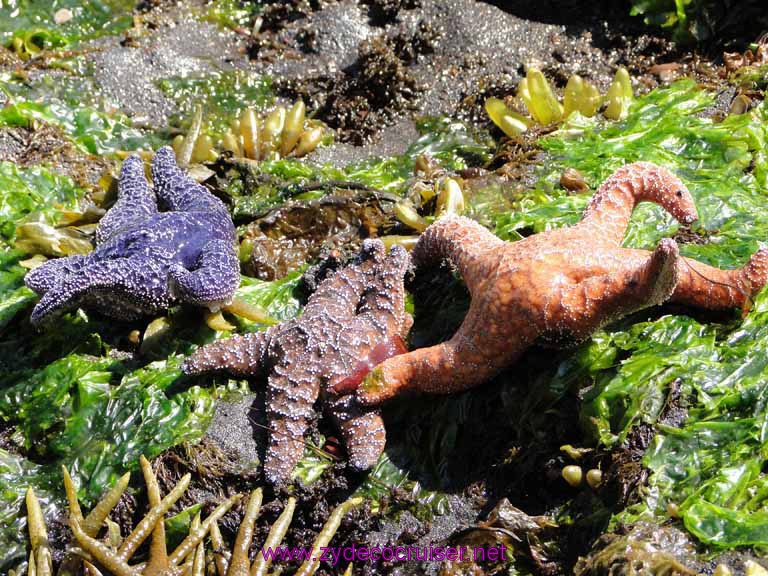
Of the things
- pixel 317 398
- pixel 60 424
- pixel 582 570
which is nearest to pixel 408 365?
pixel 317 398

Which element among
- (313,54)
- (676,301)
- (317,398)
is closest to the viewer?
(676,301)

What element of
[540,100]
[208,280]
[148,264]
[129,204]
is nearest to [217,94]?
[129,204]

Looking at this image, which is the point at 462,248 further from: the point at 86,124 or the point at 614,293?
the point at 86,124

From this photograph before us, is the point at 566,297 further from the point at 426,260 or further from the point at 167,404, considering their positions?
the point at 167,404

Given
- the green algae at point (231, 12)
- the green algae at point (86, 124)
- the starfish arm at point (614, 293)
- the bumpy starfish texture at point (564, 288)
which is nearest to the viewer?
the starfish arm at point (614, 293)

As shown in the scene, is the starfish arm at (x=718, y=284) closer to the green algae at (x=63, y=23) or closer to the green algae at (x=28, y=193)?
the green algae at (x=28, y=193)

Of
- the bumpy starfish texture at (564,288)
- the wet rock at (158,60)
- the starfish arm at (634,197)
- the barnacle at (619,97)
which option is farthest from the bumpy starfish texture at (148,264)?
the barnacle at (619,97)

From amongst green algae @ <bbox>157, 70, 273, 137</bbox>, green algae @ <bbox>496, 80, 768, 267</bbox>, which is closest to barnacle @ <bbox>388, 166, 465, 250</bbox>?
green algae @ <bbox>496, 80, 768, 267</bbox>

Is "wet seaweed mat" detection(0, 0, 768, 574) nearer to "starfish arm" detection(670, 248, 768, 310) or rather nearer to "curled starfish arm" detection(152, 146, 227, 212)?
"starfish arm" detection(670, 248, 768, 310)
